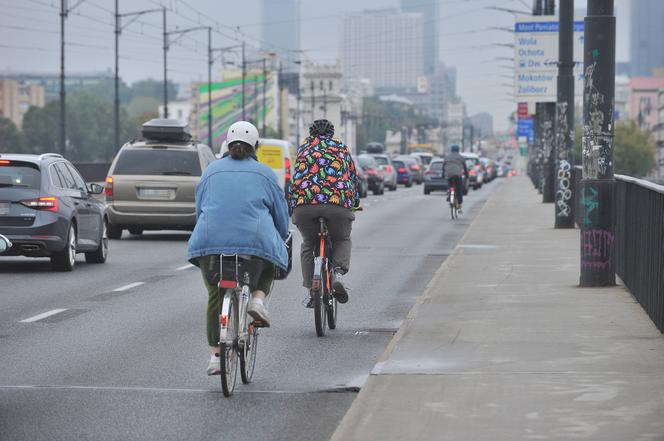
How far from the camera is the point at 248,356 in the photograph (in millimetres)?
9602

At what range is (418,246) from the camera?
25.6 metres

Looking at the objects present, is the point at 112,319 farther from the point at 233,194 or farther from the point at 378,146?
the point at 378,146

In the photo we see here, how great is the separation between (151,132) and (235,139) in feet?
67.7

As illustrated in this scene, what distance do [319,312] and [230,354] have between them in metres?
3.12

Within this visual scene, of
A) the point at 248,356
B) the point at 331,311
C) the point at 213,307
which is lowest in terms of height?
the point at 331,311

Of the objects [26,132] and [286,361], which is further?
[26,132]

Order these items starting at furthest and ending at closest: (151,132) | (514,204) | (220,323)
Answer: (514,204)
(151,132)
(220,323)

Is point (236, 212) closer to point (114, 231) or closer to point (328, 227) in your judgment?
point (328, 227)

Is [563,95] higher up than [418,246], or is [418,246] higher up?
[563,95]

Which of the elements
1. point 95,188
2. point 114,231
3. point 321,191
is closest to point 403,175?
point 114,231

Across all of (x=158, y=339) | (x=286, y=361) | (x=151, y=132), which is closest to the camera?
(x=286, y=361)

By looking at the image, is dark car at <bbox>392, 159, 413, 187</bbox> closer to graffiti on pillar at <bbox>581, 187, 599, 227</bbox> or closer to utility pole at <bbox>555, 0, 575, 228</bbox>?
utility pole at <bbox>555, 0, 575, 228</bbox>

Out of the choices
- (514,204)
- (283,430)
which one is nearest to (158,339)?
(283,430)

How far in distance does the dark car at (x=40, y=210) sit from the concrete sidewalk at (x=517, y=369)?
207 inches
